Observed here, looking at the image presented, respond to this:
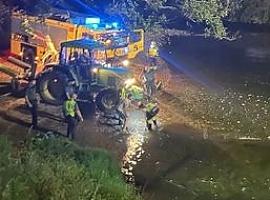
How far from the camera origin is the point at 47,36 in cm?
1698

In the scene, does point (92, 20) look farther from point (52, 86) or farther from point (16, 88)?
point (52, 86)

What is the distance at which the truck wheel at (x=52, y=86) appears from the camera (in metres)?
14.0

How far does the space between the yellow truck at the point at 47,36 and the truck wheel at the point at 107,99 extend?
2765mm

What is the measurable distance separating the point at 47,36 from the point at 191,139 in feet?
21.9

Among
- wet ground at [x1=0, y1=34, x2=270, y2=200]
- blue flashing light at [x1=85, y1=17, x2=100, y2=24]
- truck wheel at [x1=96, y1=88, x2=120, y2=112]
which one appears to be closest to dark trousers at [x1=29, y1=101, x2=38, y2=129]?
wet ground at [x1=0, y1=34, x2=270, y2=200]

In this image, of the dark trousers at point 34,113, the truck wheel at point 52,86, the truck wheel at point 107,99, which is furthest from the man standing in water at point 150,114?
the dark trousers at point 34,113

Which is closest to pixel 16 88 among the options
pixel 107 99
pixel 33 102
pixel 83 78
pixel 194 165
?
pixel 83 78

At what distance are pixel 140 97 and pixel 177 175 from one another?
410 centimetres

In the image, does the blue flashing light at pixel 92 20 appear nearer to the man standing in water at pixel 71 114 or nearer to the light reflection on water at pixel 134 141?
the light reflection on water at pixel 134 141

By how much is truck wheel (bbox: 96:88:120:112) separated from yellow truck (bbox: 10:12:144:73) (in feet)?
9.07

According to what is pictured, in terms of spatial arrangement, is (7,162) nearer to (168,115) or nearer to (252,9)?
(168,115)

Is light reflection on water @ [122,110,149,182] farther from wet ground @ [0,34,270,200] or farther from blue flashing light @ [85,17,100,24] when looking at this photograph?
blue flashing light @ [85,17,100,24]

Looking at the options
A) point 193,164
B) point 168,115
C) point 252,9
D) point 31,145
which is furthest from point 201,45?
point 31,145

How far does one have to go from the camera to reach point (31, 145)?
9727 millimetres
